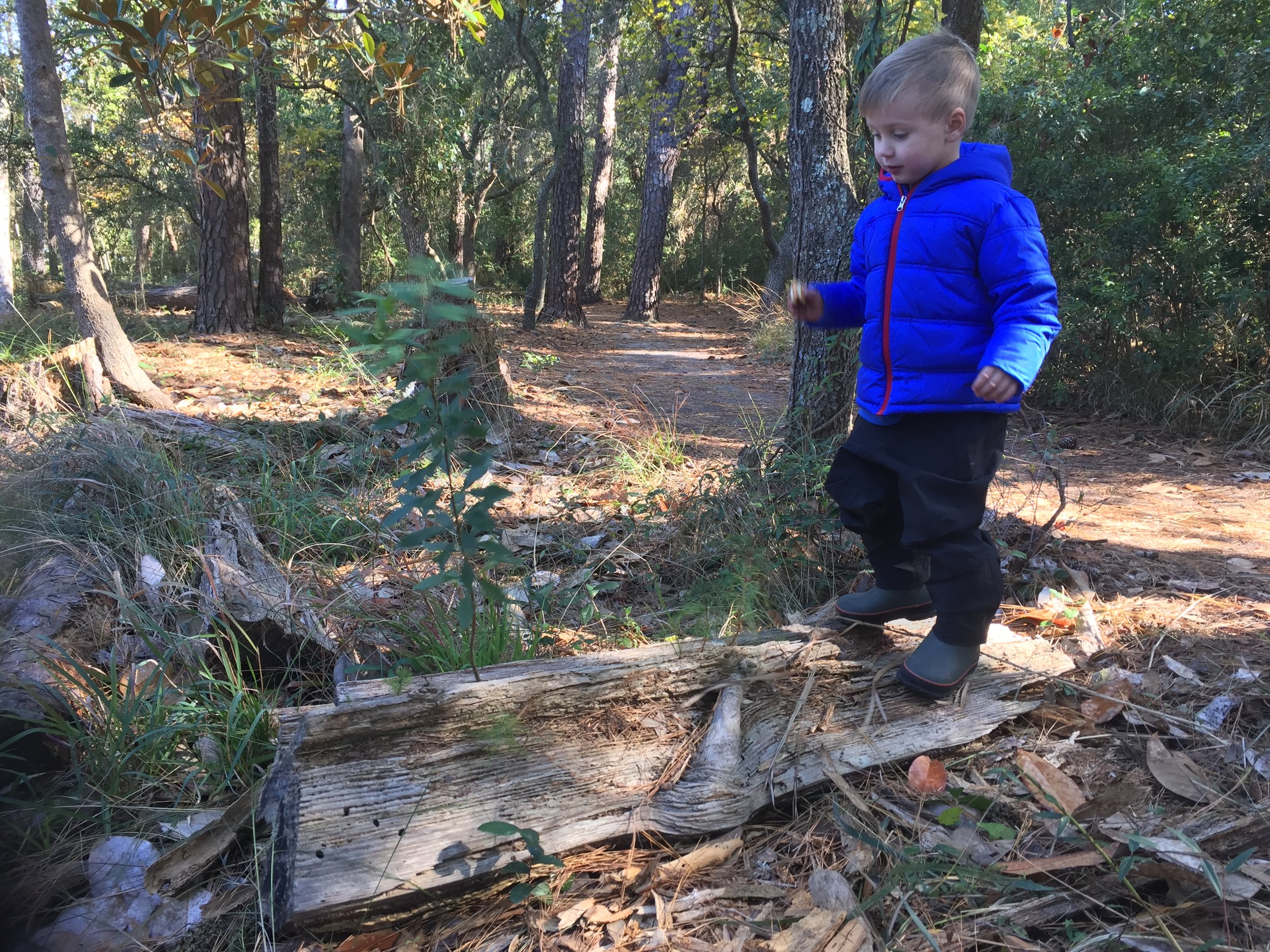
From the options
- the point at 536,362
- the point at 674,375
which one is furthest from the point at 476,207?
the point at 536,362

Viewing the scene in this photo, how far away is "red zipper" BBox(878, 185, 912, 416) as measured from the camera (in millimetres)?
2299

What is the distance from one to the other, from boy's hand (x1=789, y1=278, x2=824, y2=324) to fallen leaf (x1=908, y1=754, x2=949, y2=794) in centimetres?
138

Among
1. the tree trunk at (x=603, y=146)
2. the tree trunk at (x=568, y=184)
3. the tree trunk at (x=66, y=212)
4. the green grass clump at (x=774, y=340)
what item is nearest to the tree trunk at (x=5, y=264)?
the tree trunk at (x=66, y=212)

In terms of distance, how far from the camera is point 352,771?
1.83 meters

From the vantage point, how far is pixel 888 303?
90.8 inches

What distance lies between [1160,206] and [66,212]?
7.91 meters

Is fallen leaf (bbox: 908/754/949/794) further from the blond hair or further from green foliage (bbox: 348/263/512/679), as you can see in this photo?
the blond hair

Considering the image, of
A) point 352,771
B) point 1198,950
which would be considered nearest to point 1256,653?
point 1198,950

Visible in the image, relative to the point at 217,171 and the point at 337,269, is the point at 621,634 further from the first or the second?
the point at 337,269

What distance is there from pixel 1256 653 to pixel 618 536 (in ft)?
8.33

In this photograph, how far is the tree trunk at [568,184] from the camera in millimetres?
12570

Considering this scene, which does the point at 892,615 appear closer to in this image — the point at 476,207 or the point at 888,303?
the point at 888,303

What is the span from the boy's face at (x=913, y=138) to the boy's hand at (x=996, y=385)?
2.21 ft

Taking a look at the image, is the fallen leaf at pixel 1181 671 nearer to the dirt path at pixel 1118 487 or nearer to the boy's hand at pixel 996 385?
the dirt path at pixel 1118 487
